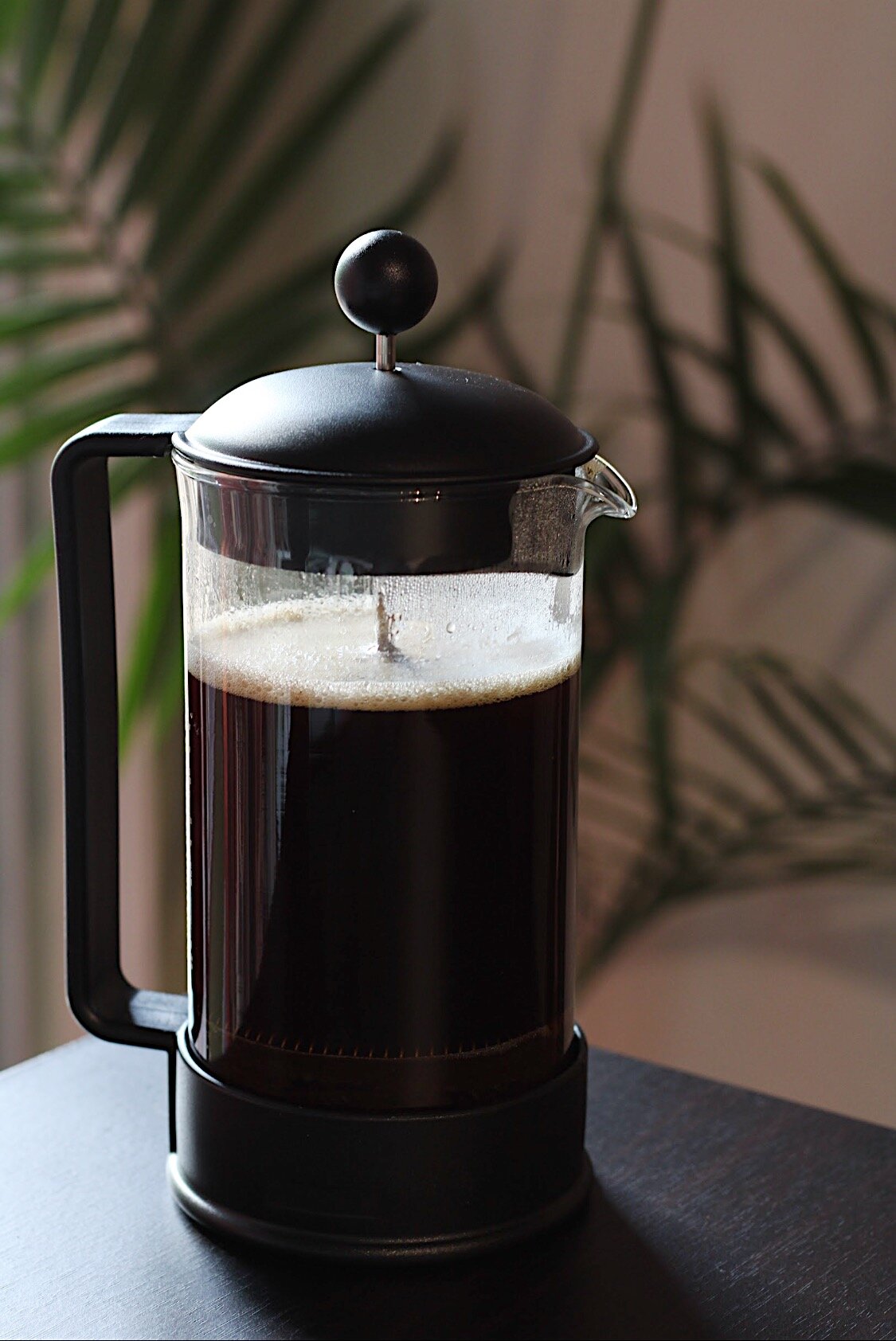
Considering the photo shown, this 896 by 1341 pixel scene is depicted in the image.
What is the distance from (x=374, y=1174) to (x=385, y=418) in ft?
1.10

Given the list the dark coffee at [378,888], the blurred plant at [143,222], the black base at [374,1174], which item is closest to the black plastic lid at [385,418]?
the dark coffee at [378,888]

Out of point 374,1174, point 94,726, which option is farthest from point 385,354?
point 374,1174

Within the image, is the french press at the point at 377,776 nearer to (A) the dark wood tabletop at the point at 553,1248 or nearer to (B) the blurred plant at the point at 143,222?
(A) the dark wood tabletop at the point at 553,1248

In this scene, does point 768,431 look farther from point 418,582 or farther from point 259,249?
point 418,582

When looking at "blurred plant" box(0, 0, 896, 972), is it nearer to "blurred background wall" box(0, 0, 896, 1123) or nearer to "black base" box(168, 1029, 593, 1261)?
"blurred background wall" box(0, 0, 896, 1123)

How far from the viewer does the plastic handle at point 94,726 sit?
2.48ft

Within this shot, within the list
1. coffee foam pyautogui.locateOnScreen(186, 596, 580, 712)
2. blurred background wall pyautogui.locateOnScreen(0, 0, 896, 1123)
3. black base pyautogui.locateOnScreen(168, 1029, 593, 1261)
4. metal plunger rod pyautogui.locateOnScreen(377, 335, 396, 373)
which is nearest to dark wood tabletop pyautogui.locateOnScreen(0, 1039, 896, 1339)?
black base pyautogui.locateOnScreen(168, 1029, 593, 1261)

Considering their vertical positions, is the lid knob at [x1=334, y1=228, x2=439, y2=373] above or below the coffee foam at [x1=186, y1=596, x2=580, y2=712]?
above

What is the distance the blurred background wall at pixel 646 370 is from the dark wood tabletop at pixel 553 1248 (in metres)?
0.79

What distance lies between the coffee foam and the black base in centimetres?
19

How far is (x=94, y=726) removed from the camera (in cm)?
80

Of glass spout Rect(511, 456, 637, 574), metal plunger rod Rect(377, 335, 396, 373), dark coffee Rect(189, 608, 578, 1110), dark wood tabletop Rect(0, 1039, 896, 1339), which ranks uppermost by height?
metal plunger rod Rect(377, 335, 396, 373)

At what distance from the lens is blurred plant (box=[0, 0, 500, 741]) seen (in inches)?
57.0

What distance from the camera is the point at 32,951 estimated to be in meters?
1.77
